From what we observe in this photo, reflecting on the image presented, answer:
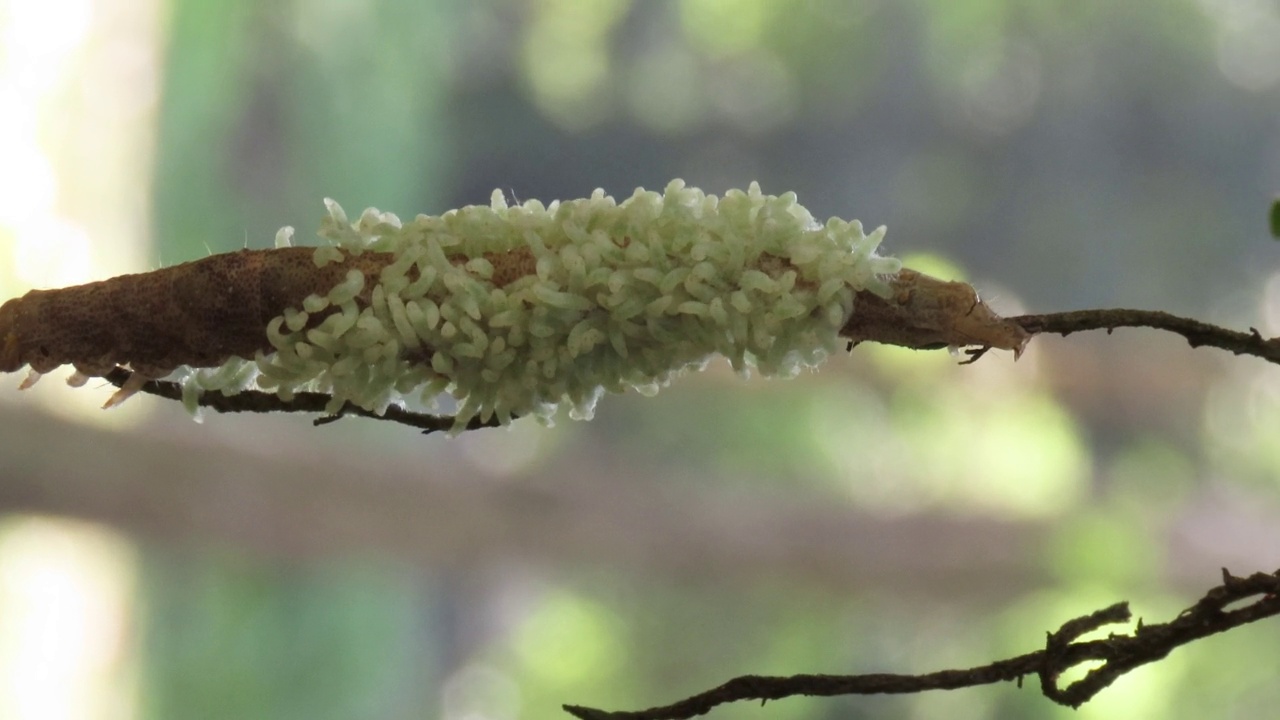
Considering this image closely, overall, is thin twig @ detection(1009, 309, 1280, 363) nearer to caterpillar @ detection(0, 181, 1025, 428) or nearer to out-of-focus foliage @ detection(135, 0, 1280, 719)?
caterpillar @ detection(0, 181, 1025, 428)

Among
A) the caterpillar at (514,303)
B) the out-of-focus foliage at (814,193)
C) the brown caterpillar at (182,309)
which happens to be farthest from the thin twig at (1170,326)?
the out-of-focus foliage at (814,193)

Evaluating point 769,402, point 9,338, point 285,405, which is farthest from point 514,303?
point 769,402

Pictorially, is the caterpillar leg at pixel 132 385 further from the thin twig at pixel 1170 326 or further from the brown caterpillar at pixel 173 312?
the thin twig at pixel 1170 326

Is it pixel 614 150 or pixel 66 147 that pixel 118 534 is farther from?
pixel 614 150

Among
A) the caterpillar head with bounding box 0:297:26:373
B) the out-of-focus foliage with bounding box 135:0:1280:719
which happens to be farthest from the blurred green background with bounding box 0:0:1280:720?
the caterpillar head with bounding box 0:297:26:373

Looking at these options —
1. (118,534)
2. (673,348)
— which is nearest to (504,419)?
(673,348)

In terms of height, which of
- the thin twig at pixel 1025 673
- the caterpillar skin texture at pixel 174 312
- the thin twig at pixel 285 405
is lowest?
the thin twig at pixel 1025 673

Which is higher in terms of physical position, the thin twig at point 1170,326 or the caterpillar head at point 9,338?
the caterpillar head at point 9,338
